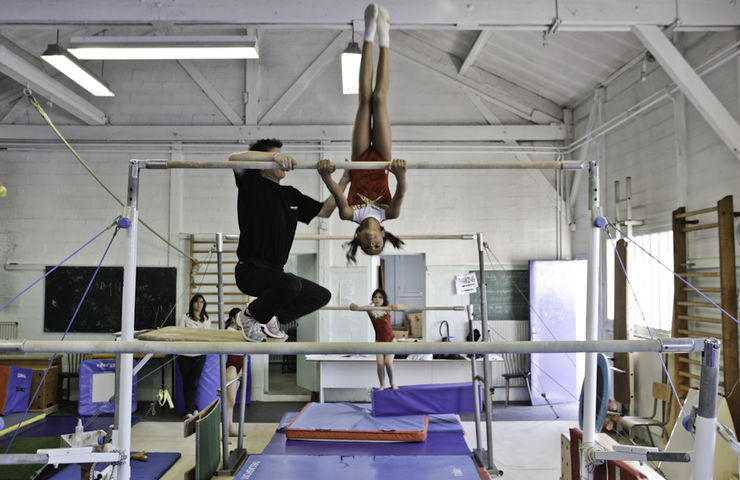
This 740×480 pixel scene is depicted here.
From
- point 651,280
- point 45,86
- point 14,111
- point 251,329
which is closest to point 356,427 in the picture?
point 251,329

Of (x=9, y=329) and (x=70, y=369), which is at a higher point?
(x=9, y=329)

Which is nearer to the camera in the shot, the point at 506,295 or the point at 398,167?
the point at 398,167

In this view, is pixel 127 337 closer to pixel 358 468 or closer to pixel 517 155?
pixel 358 468

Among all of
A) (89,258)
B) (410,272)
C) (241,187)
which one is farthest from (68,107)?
(410,272)

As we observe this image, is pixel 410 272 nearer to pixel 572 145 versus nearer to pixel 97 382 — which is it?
pixel 572 145

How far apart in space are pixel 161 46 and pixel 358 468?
15.6 feet

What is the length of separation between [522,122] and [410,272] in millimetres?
4784

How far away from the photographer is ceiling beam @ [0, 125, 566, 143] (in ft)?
26.2

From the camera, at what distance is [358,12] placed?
14.7ft

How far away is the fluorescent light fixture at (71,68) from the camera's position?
5.52 meters

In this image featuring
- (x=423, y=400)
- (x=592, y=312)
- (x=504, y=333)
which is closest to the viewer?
(x=592, y=312)

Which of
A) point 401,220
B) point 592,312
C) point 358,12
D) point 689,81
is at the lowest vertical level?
point 592,312

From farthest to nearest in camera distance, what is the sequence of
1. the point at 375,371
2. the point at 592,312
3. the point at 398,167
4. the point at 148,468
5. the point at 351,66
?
the point at 375,371, the point at 351,66, the point at 148,468, the point at 592,312, the point at 398,167

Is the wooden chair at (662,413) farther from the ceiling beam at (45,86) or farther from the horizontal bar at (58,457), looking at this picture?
the ceiling beam at (45,86)
